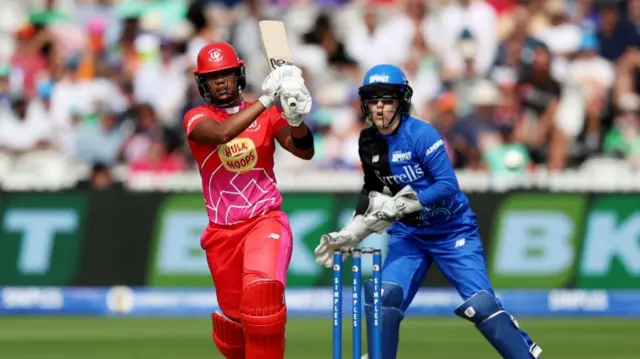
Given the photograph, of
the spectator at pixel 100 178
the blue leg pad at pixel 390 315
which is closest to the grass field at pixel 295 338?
the spectator at pixel 100 178

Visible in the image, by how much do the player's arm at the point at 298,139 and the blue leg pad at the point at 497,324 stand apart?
4.02 ft

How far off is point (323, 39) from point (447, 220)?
9309mm

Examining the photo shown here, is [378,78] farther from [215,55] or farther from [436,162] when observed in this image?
[215,55]

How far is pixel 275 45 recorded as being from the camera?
7.77m

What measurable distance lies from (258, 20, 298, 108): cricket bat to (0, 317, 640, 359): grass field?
3392 mm

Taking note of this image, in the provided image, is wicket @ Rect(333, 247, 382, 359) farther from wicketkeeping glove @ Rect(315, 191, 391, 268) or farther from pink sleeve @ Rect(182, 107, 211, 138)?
pink sleeve @ Rect(182, 107, 211, 138)

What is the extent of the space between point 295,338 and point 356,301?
480 centimetres

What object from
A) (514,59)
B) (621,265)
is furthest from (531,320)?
(514,59)

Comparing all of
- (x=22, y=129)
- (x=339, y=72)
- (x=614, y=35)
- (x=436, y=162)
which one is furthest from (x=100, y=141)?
(x=436, y=162)

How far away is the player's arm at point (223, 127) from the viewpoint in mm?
7285

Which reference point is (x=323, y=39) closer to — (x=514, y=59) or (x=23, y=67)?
(x=514, y=59)

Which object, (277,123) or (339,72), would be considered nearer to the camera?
(277,123)

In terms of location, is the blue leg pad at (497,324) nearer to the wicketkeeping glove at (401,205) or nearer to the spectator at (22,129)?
the wicketkeeping glove at (401,205)

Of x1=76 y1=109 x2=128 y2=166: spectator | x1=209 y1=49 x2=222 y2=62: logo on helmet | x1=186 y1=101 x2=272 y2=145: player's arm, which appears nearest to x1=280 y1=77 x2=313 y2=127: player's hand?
x1=186 y1=101 x2=272 y2=145: player's arm
